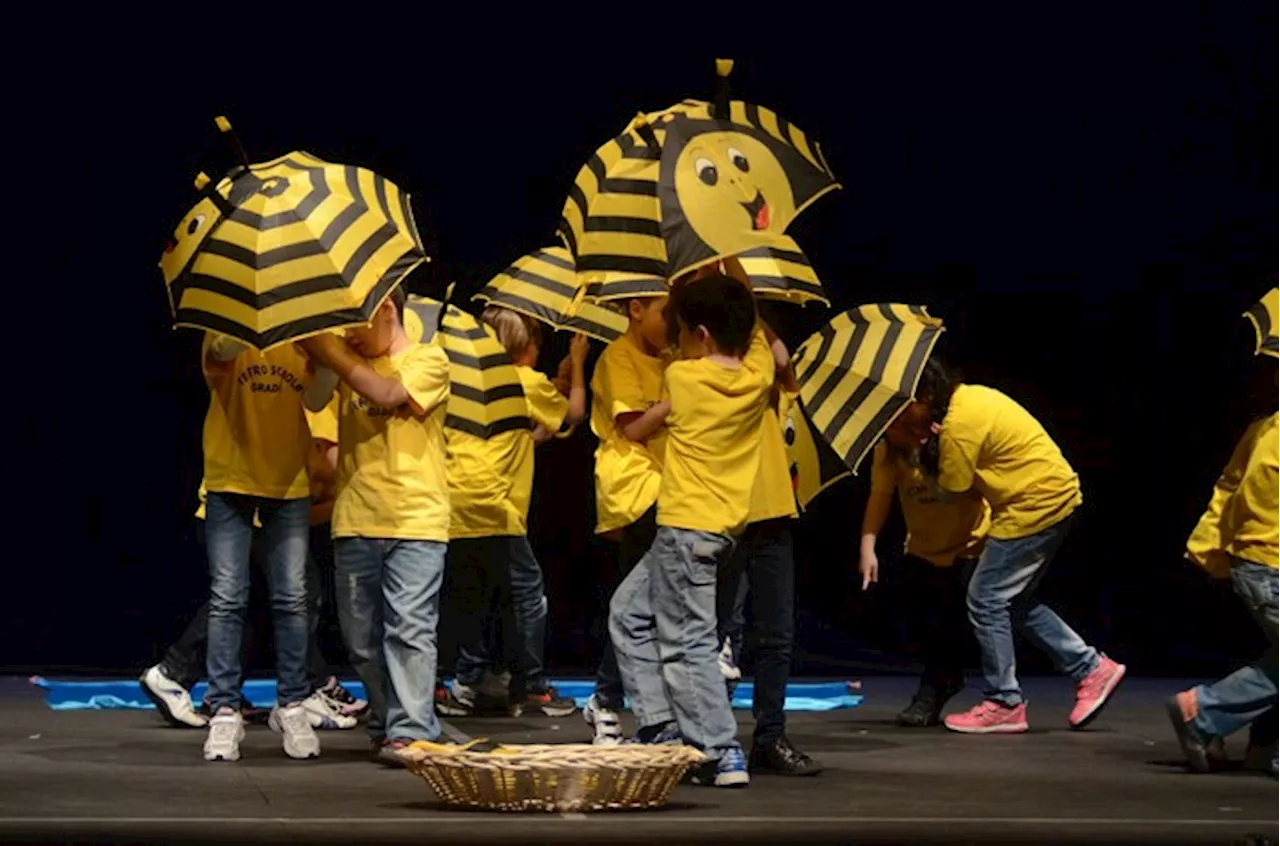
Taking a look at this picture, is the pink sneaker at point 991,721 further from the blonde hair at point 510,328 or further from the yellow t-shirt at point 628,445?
the blonde hair at point 510,328

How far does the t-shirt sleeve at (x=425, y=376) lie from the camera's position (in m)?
6.97

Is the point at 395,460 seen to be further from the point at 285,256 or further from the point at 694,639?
the point at 694,639

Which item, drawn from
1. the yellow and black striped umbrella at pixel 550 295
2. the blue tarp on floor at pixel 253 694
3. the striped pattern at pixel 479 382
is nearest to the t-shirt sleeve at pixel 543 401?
the yellow and black striped umbrella at pixel 550 295

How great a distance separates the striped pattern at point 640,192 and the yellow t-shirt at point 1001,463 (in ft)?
6.35

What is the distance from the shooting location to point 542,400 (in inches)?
367

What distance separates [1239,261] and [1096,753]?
13.4ft

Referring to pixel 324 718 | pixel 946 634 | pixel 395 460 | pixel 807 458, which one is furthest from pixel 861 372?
pixel 324 718

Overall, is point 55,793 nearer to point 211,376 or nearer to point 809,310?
point 211,376

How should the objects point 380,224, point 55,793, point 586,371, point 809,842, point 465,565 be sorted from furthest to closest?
1. point 586,371
2. point 465,565
3. point 380,224
4. point 55,793
5. point 809,842

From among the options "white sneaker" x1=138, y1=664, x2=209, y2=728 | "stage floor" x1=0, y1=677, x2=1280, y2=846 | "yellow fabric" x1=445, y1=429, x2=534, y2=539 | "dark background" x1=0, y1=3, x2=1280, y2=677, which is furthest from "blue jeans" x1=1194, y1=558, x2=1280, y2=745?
"dark background" x1=0, y1=3, x2=1280, y2=677

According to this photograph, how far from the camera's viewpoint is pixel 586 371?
10984 millimetres

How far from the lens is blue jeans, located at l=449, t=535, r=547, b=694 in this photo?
9188mm

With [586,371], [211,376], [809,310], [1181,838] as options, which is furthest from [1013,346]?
[1181,838]

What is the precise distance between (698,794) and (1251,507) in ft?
6.39
